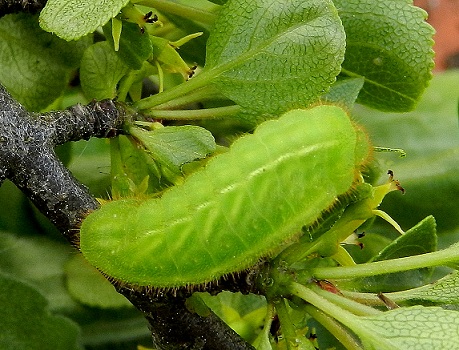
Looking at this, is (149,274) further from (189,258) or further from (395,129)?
(395,129)

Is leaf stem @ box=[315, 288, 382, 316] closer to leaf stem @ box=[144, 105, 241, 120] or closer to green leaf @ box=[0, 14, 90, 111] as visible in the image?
leaf stem @ box=[144, 105, 241, 120]

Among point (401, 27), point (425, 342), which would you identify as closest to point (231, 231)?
point (425, 342)

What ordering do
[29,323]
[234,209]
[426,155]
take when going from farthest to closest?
[426,155]
[29,323]
[234,209]

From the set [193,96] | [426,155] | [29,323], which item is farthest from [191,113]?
[426,155]

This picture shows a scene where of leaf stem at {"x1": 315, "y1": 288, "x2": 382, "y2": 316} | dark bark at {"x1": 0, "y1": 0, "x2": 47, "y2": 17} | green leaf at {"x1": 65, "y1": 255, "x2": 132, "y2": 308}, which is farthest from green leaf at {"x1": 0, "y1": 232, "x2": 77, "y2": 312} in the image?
leaf stem at {"x1": 315, "y1": 288, "x2": 382, "y2": 316}

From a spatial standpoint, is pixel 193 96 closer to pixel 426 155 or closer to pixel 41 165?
pixel 41 165

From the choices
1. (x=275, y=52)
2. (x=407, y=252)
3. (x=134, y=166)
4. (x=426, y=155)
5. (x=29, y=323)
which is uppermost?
(x=275, y=52)
